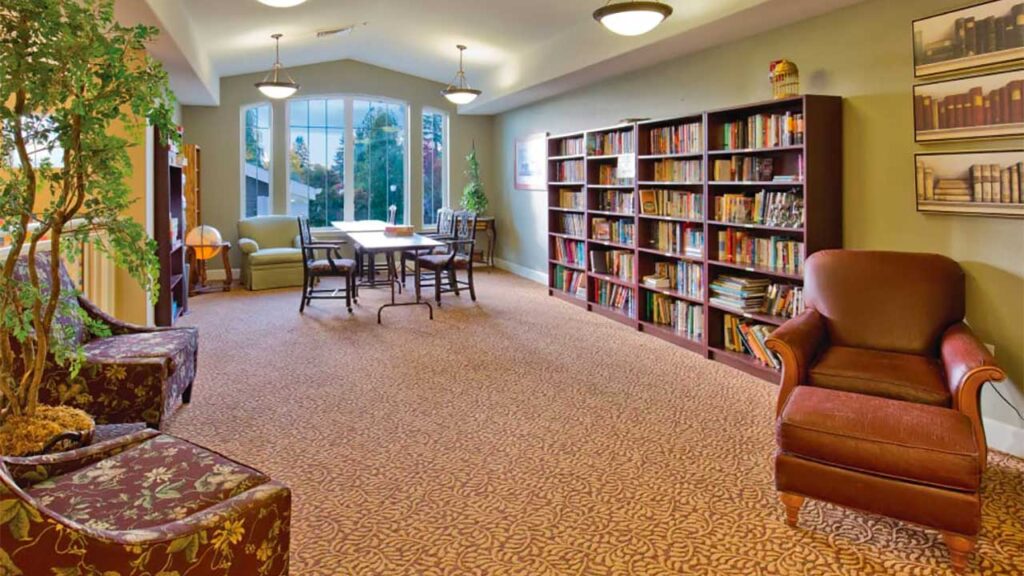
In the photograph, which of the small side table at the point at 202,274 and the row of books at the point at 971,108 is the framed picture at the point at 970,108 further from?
the small side table at the point at 202,274

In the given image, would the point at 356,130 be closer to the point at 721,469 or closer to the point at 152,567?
the point at 721,469

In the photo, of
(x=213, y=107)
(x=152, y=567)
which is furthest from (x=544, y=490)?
(x=213, y=107)

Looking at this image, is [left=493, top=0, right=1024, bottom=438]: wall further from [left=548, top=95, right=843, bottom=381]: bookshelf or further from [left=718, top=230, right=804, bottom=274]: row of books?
[left=718, top=230, right=804, bottom=274]: row of books

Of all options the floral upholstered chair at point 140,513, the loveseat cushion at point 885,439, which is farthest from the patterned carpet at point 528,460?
the floral upholstered chair at point 140,513

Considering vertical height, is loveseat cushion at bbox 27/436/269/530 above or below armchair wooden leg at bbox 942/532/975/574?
above

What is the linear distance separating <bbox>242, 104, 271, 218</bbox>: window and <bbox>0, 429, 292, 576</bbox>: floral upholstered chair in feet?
25.9

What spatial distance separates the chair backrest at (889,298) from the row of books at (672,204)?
1.73 metres

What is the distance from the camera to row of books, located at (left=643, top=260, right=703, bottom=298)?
209 inches

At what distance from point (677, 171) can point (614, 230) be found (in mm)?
1187

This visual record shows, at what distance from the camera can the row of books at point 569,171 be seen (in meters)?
7.27

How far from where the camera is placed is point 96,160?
195cm

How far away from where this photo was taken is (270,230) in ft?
29.7

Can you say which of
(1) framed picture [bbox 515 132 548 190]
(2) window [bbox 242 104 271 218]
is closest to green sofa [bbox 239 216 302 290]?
(2) window [bbox 242 104 271 218]

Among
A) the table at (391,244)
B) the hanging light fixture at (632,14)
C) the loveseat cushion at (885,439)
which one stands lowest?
the loveseat cushion at (885,439)
